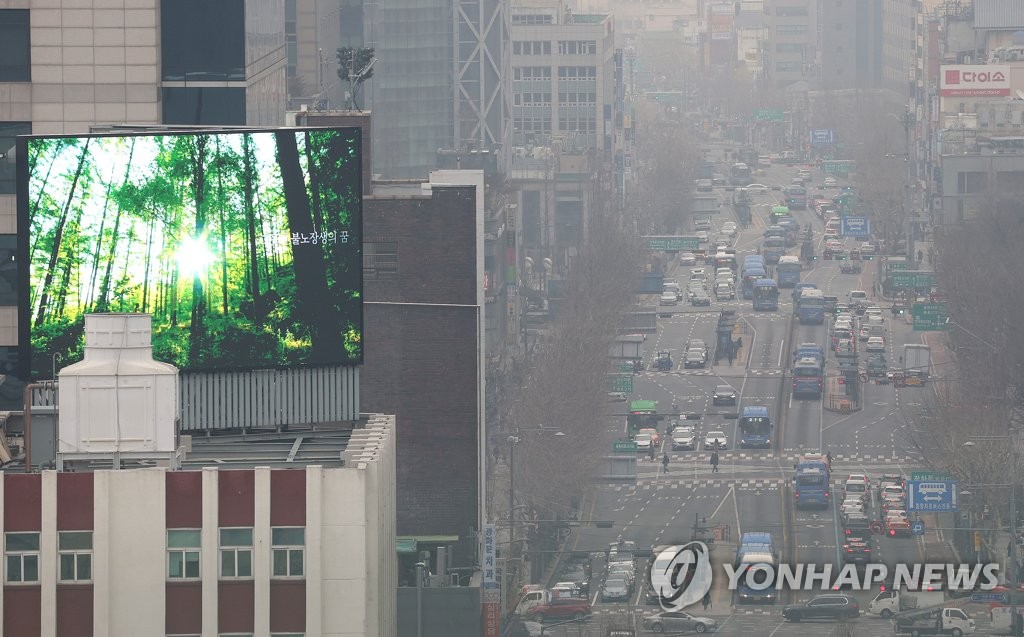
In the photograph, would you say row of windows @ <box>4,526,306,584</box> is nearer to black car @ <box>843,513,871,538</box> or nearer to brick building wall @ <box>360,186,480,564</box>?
brick building wall @ <box>360,186,480,564</box>

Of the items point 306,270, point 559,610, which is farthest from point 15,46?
point 559,610

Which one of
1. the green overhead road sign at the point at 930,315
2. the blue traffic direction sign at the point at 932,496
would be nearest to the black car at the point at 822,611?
the blue traffic direction sign at the point at 932,496

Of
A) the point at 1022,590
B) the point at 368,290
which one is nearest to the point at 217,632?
the point at 368,290

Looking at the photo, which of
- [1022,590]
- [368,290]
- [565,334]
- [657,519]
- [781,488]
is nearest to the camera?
[368,290]

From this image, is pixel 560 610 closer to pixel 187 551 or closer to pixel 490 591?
pixel 490 591

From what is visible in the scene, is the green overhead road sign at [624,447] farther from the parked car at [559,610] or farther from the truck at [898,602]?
the parked car at [559,610]

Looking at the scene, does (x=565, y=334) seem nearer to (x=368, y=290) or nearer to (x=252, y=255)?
(x=368, y=290)
